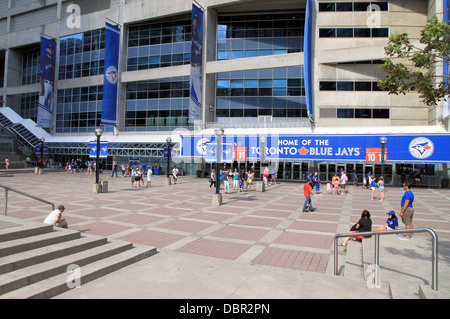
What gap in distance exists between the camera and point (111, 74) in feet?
131

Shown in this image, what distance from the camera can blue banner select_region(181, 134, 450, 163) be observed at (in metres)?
24.8

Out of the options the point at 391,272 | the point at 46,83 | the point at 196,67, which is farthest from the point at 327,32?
the point at 46,83

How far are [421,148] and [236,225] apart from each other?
21525mm

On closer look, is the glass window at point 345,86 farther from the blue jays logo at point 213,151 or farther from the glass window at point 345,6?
the blue jays logo at point 213,151

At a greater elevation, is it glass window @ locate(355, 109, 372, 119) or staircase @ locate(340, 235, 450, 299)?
glass window @ locate(355, 109, 372, 119)

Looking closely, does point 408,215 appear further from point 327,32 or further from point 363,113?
point 327,32

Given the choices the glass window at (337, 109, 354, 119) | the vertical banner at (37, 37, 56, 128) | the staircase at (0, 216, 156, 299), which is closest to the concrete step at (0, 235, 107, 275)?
the staircase at (0, 216, 156, 299)

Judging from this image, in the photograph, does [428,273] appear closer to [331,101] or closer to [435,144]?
[435,144]

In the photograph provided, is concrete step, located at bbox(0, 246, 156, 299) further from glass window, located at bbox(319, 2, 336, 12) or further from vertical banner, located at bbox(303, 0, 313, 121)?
glass window, located at bbox(319, 2, 336, 12)

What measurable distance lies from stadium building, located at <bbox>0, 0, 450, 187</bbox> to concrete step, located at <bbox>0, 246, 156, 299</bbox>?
78.5 ft

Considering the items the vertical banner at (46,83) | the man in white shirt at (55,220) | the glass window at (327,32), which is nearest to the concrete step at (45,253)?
the man in white shirt at (55,220)

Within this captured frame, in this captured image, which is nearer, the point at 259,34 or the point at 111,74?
the point at 259,34

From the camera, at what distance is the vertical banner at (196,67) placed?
3338 cm
